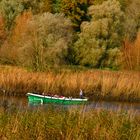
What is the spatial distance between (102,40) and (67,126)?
3960 centimetres

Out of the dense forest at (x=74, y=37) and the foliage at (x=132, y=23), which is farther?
the foliage at (x=132, y=23)

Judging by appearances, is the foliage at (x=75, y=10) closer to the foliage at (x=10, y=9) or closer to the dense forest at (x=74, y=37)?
the dense forest at (x=74, y=37)

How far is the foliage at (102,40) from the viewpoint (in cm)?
4756

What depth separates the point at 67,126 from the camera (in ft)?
28.5

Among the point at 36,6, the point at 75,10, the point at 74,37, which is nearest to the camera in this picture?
the point at 74,37

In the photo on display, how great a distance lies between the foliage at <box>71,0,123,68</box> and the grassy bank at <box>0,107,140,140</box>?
38.1 m

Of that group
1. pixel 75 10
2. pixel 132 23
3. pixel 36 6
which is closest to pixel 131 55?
pixel 132 23

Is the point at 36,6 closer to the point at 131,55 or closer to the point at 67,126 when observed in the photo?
the point at 131,55

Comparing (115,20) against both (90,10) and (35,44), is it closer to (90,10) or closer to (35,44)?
(90,10)

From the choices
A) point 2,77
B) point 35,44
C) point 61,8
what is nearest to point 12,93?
point 2,77

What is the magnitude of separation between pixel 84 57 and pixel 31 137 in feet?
131

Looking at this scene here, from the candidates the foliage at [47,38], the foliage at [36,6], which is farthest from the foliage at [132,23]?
the foliage at [36,6]

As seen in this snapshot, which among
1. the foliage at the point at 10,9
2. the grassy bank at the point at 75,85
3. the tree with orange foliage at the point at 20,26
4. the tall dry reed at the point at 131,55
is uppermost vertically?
the foliage at the point at 10,9

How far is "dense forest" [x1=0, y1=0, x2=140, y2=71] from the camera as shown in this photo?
44.0m
